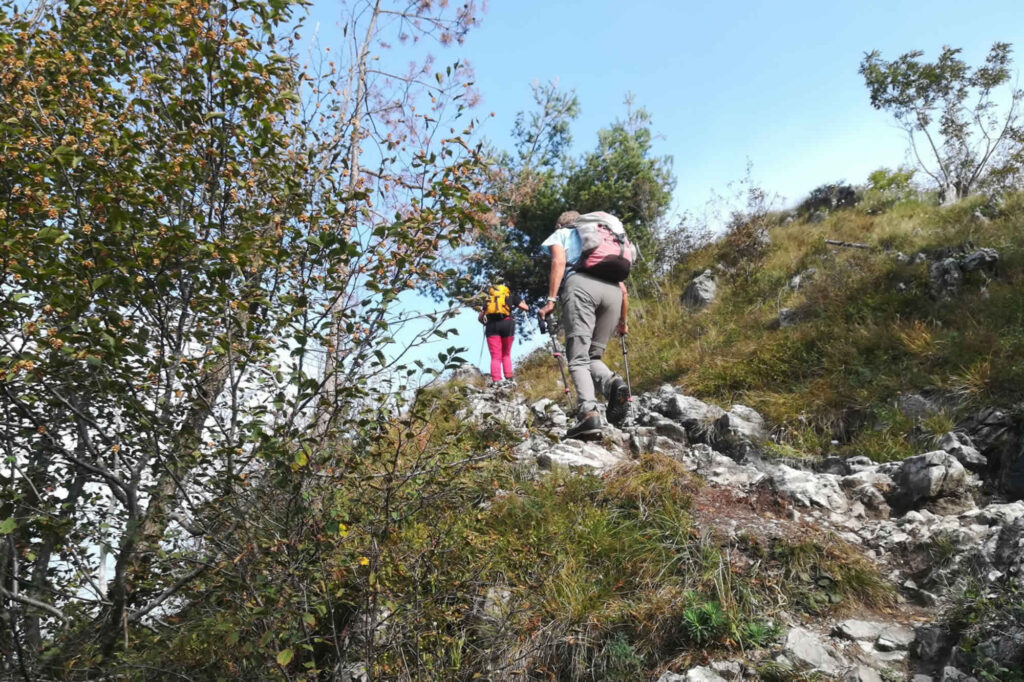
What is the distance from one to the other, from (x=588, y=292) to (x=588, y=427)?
1.38 metres

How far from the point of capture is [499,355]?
10.2 m

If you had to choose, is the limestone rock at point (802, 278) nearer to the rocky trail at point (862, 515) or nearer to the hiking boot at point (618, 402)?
the rocky trail at point (862, 515)

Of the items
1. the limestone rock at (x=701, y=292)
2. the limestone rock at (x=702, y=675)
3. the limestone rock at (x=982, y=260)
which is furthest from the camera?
the limestone rock at (x=701, y=292)

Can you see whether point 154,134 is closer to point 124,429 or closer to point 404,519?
point 124,429

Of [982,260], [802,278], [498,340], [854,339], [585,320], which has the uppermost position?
[802,278]

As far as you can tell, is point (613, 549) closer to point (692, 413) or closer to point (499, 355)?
point (692, 413)

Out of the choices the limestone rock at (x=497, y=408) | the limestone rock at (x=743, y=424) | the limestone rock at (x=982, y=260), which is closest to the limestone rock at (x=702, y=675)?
the limestone rock at (x=497, y=408)

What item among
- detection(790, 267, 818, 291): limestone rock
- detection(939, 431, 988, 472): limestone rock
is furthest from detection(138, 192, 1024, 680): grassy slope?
detection(790, 267, 818, 291): limestone rock

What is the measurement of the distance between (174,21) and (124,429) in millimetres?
2155

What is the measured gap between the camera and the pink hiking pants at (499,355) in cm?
1006

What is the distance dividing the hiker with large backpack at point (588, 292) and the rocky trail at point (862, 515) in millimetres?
514

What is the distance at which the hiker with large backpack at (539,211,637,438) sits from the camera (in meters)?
6.39

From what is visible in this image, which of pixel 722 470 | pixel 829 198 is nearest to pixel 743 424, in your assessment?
pixel 722 470

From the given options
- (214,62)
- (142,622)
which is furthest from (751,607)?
(214,62)
